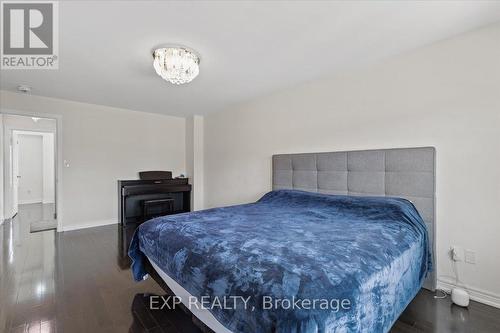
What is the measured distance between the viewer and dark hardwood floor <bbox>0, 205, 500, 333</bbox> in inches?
64.8

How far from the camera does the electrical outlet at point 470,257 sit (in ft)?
6.49

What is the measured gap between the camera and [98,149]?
4.45 meters

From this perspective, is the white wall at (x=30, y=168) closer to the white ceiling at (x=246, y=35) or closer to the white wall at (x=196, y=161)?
the white ceiling at (x=246, y=35)

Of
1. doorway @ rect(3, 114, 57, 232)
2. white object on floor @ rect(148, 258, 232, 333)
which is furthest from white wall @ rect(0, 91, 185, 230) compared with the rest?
white object on floor @ rect(148, 258, 232, 333)

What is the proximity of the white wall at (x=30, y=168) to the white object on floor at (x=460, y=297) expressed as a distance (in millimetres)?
9462

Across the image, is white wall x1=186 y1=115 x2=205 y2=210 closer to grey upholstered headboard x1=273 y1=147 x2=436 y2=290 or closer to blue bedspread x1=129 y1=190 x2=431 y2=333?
grey upholstered headboard x1=273 y1=147 x2=436 y2=290

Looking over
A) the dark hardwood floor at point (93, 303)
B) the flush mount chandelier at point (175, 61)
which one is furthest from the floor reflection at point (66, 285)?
the flush mount chandelier at point (175, 61)

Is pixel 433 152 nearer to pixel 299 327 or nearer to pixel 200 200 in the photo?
pixel 299 327

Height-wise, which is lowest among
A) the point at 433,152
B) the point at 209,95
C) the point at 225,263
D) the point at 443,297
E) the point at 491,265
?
the point at 443,297

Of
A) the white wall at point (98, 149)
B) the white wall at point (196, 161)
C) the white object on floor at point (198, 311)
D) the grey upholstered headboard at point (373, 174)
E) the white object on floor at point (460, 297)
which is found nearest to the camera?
the white object on floor at point (198, 311)

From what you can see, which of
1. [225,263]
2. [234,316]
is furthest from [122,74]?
[234,316]

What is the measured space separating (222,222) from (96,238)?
9.05 ft

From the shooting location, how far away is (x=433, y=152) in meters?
2.14

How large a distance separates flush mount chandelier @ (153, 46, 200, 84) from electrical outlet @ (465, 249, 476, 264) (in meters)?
3.02
